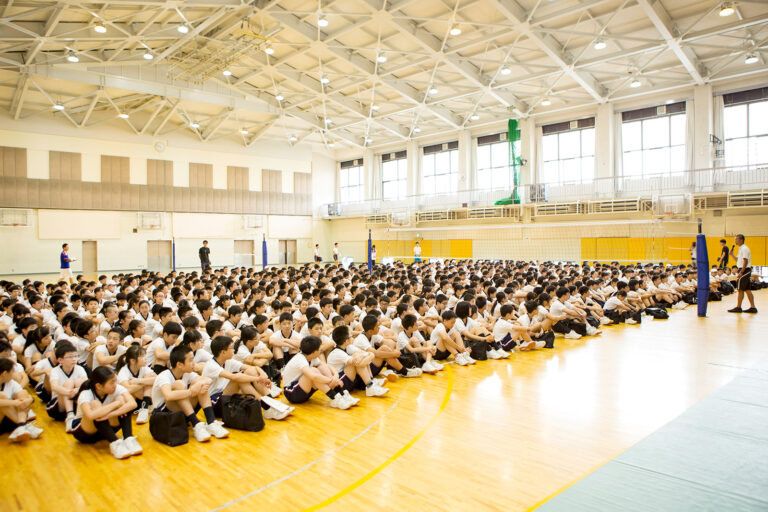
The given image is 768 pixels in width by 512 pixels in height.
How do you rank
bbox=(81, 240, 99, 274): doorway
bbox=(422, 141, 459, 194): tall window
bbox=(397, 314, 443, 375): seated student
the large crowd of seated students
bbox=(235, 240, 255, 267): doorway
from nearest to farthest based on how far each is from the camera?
1. the large crowd of seated students
2. bbox=(397, 314, 443, 375): seated student
3. bbox=(81, 240, 99, 274): doorway
4. bbox=(422, 141, 459, 194): tall window
5. bbox=(235, 240, 255, 267): doorway

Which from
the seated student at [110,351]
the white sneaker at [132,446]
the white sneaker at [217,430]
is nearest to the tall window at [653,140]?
the white sneaker at [217,430]

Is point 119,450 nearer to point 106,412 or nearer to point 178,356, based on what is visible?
point 106,412

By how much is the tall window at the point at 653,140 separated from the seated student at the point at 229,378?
2248 centimetres

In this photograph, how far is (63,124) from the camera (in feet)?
87.2

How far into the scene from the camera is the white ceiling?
1731cm

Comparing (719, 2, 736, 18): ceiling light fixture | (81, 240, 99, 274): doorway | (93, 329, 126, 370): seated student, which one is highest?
(719, 2, 736, 18): ceiling light fixture

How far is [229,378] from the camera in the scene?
5262 millimetres

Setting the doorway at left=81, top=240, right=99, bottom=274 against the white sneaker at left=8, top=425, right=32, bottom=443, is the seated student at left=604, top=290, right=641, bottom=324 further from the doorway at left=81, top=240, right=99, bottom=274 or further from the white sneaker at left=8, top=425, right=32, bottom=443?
the doorway at left=81, top=240, right=99, bottom=274

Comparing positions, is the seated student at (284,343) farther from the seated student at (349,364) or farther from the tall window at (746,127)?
the tall window at (746,127)

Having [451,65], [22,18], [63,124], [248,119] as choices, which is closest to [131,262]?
[63,124]

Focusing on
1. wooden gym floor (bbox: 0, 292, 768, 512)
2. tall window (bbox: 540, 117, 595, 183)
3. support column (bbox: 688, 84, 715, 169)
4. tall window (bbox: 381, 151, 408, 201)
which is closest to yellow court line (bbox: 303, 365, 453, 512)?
wooden gym floor (bbox: 0, 292, 768, 512)

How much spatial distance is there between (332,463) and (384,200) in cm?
2935

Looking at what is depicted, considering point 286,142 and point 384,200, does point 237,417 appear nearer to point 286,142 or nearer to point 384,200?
point 384,200

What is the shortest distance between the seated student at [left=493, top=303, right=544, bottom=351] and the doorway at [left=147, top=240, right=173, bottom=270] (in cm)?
2731
